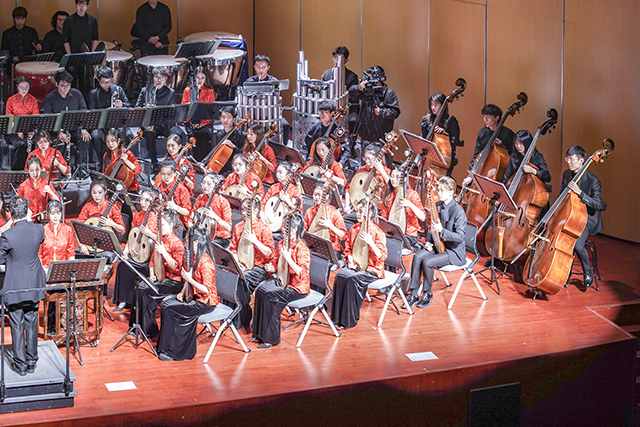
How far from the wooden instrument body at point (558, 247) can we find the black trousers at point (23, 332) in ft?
14.3

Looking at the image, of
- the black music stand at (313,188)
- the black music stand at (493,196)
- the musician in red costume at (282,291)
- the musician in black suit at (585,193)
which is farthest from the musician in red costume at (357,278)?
the musician in black suit at (585,193)

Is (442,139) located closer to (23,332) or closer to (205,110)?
(205,110)

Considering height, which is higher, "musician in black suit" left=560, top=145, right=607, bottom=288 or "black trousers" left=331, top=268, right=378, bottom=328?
"musician in black suit" left=560, top=145, right=607, bottom=288

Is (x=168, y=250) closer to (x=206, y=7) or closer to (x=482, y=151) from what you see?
(x=482, y=151)

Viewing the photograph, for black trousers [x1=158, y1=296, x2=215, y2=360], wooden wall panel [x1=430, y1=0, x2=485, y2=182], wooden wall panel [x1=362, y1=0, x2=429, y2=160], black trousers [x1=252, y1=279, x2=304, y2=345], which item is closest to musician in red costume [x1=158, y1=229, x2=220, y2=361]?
black trousers [x1=158, y1=296, x2=215, y2=360]

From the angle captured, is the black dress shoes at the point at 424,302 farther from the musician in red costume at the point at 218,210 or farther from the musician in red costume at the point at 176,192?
the musician in red costume at the point at 176,192

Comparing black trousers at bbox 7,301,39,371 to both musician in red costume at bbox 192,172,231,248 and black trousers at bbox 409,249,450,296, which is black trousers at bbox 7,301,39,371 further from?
black trousers at bbox 409,249,450,296

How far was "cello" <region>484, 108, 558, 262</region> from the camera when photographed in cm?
830

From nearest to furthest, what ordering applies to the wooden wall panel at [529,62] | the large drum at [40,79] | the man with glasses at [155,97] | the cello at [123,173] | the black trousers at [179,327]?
the black trousers at [179,327], the cello at [123,173], the wooden wall panel at [529,62], the large drum at [40,79], the man with glasses at [155,97]

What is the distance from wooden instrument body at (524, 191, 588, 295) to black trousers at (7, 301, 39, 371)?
4356mm

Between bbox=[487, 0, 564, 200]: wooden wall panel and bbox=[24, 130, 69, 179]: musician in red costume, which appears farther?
bbox=[487, 0, 564, 200]: wooden wall panel

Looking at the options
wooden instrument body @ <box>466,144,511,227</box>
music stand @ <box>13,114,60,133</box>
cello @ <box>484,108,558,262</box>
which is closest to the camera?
cello @ <box>484,108,558,262</box>

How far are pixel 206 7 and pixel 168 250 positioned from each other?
7521 millimetres

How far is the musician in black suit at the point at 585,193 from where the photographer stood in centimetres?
792
